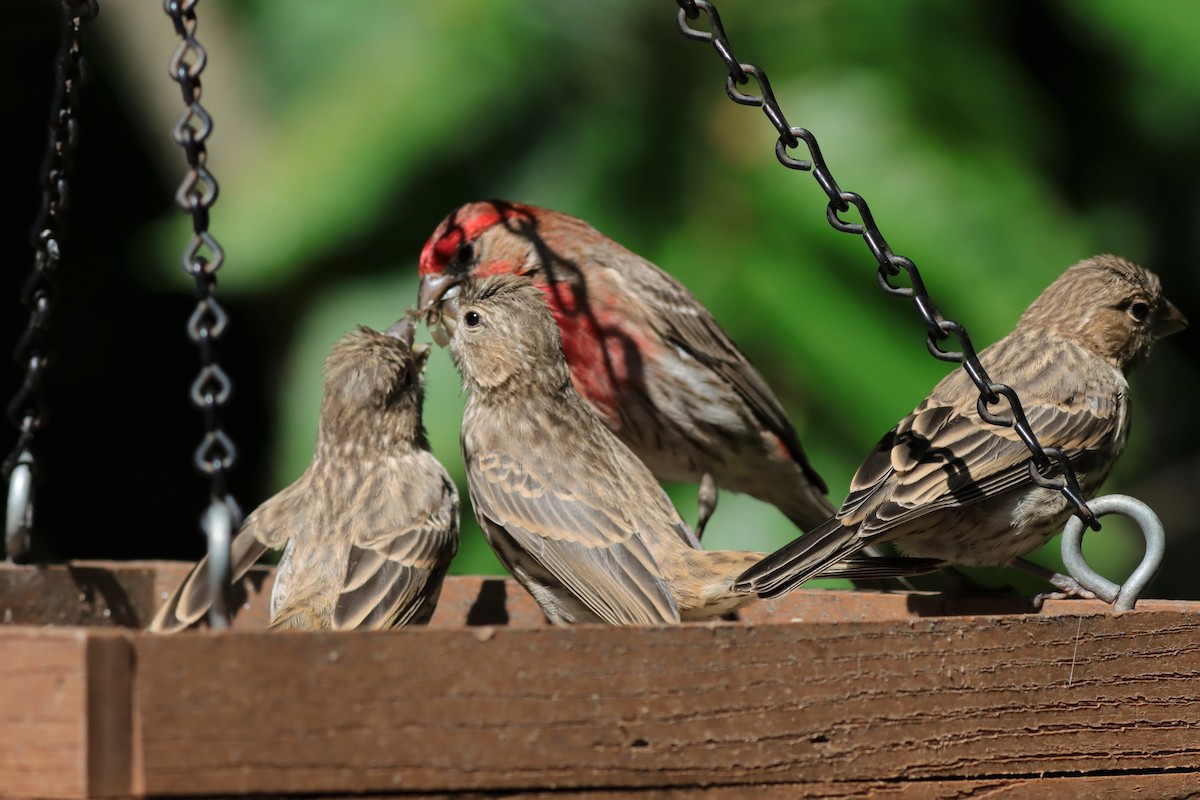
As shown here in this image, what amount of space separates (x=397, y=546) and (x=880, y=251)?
107cm

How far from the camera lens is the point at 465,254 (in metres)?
4.16

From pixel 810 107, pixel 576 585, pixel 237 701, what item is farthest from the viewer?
pixel 810 107

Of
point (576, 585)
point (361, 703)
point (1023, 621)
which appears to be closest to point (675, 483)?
point (576, 585)

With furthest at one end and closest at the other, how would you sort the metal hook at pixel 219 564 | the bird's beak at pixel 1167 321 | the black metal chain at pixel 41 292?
the bird's beak at pixel 1167 321 → the black metal chain at pixel 41 292 → the metal hook at pixel 219 564

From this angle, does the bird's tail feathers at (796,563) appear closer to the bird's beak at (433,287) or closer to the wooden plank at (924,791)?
the wooden plank at (924,791)

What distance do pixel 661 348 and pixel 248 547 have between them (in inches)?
59.0

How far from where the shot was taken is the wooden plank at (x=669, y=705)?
75.3 inches

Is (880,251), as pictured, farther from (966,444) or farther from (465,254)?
(465,254)

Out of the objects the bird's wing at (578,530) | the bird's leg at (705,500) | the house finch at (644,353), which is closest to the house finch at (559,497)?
the bird's wing at (578,530)

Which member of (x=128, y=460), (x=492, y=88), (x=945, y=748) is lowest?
(x=128, y=460)

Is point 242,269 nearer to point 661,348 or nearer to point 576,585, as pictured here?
point 661,348

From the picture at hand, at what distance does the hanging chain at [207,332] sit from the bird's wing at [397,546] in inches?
25.3

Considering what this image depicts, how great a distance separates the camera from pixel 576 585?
304 cm

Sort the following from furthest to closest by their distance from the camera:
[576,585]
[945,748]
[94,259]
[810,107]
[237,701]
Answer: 1. [94,259]
2. [810,107]
3. [576,585]
4. [945,748]
5. [237,701]
